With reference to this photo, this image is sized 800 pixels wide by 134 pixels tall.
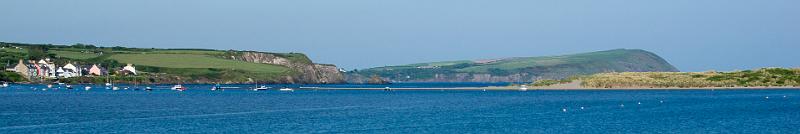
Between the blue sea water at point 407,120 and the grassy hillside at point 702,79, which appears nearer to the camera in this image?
the blue sea water at point 407,120

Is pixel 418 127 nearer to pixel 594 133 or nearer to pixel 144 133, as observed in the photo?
Answer: pixel 594 133

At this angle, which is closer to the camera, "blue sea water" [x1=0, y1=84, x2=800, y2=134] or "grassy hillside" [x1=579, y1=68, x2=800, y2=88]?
"blue sea water" [x1=0, y1=84, x2=800, y2=134]

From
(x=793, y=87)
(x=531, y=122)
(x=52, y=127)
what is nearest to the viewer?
(x=52, y=127)

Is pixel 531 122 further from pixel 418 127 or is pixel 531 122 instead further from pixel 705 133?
pixel 705 133

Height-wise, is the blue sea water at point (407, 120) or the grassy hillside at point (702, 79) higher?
the grassy hillside at point (702, 79)

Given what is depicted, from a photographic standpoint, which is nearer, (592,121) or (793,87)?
(592,121)

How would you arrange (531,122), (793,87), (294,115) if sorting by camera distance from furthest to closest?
(793,87) < (294,115) < (531,122)

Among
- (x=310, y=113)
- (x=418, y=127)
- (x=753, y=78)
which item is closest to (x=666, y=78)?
(x=753, y=78)

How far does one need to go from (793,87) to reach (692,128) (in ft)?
323

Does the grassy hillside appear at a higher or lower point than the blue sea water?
higher

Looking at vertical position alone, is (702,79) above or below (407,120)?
above

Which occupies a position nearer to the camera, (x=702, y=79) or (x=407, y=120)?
(x=407, y=120)

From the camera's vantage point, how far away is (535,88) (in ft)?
563

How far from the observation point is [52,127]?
6034 cm
